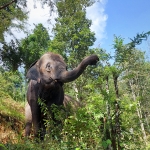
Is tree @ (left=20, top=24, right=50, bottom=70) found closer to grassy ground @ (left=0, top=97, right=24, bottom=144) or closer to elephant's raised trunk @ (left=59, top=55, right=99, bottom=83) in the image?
grassy ground @ (left=0, top=97, right=24, bottom=144)

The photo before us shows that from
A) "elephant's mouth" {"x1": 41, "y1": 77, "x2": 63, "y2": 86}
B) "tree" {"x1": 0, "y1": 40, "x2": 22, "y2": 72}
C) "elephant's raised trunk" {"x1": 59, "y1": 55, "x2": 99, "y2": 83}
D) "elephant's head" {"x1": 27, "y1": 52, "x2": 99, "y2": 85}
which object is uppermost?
"tree" {"x1": 0, "y1": 40, "x2": 22, "y2": 72}

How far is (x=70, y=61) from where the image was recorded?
77.7 feet

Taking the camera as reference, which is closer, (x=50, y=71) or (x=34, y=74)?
(x=50, y=71)

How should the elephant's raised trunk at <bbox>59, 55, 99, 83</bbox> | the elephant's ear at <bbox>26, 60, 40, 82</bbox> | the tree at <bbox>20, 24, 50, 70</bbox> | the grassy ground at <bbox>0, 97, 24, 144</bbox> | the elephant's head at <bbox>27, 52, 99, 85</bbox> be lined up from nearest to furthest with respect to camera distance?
the elephant's raised trunk at <bbox>59, 55, 99, 83</bbox> < the elephant's head at <bbox>27, 52, 99, 85</bbox> < the elephant's ear at <bbox>26, 60, 40, 82</bbox> < the grassy ground at <bbox>0, 97, 24, 144</bbox> < the tree at <bbox>20, 24, 50, 70</bbox>

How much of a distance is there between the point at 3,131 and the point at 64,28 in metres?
18.3

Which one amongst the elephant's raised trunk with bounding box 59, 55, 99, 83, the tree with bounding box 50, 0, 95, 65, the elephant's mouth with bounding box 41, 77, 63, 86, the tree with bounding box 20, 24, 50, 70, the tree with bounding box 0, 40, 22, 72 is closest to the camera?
the elephant's raised trunk with bounding box 59, 55, 99, 83

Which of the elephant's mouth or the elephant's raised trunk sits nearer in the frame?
the elephant's raised trunk

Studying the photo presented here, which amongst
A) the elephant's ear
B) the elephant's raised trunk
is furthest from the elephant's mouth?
the elephant's ear

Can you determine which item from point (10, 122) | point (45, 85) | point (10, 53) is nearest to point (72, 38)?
point (10, 53)

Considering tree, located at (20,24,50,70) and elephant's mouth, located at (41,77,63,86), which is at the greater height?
tree, located at (20,24,50,70)

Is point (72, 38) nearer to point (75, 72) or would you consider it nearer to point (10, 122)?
point (10, 122)

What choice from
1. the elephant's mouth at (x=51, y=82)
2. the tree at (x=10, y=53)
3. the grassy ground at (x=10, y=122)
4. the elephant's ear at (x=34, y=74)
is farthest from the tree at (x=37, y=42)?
the elephant's mouth at (x=51, y=82)

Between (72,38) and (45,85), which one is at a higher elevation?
(72,38)

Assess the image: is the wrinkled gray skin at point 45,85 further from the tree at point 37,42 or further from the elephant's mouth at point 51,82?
the tree at point 37,42
